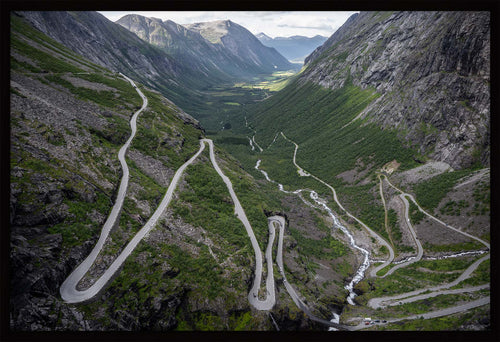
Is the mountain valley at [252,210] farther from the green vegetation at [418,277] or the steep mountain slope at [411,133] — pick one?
A: the steep mountain slope at [411,133]

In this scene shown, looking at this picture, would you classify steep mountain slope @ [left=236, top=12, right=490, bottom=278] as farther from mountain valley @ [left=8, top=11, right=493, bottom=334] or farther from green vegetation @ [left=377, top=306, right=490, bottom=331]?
green vegetation @ [left=377, top=306, right=490, bottom=331]

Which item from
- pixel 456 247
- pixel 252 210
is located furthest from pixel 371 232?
pixel 252 210

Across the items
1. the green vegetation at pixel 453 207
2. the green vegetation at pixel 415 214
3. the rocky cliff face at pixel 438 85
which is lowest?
the green vegetation at pixel 415 214

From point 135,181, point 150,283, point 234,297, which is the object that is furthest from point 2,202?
point 135,181

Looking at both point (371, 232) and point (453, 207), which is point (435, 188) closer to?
point (453, 207)

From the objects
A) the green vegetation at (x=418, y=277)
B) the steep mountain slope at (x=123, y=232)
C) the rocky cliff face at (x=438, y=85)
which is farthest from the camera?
the rocky cliff face at (x=438, y=85)

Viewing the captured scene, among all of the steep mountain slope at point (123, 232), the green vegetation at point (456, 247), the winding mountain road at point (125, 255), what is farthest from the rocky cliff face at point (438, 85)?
the winding mountain road at point (125, 255)
